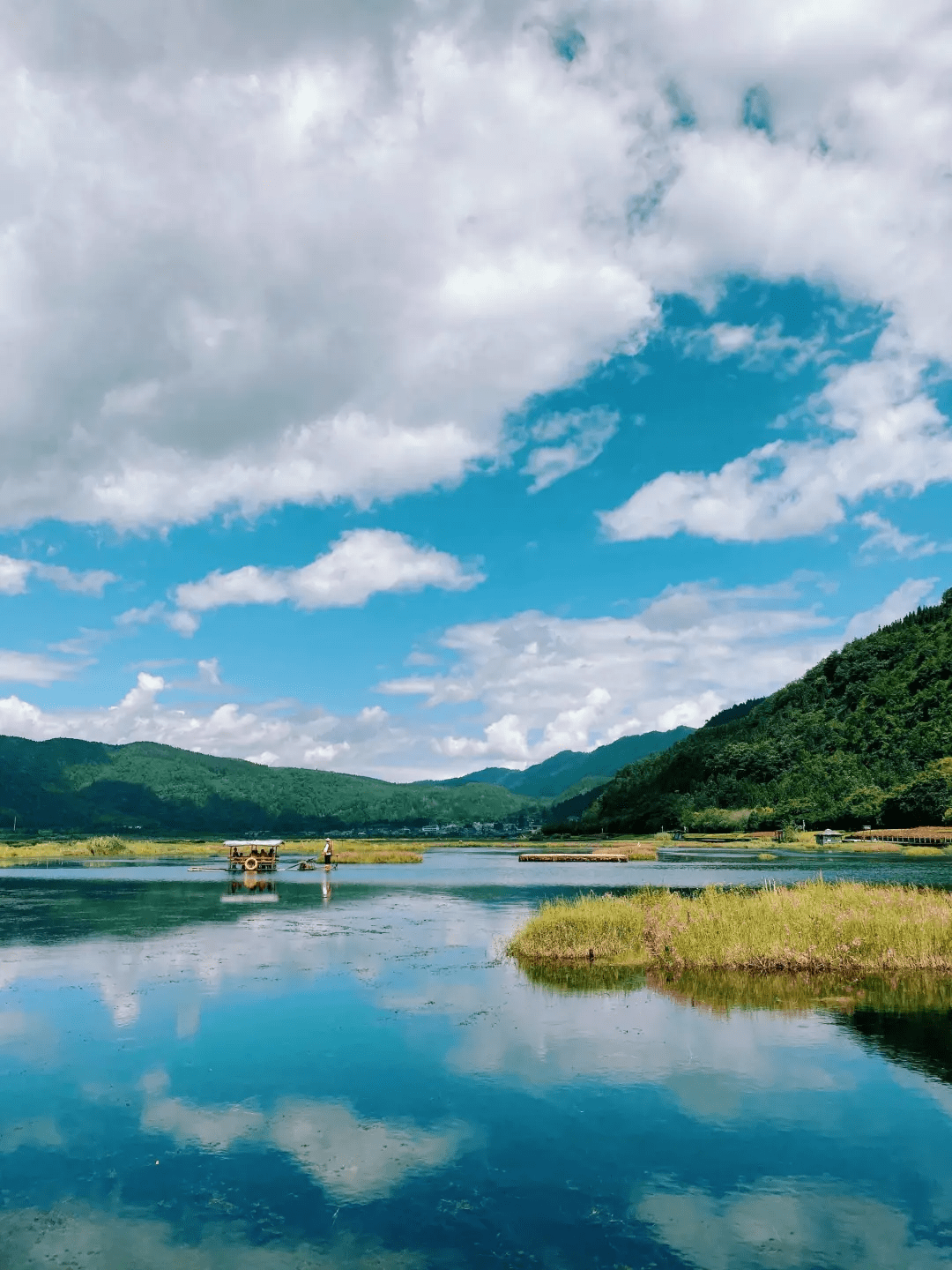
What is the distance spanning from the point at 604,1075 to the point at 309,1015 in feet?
36.0

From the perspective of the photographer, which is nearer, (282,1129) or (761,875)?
(282,1129)

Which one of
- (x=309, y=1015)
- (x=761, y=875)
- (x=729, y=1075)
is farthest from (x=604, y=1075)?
(x=761, y=875)

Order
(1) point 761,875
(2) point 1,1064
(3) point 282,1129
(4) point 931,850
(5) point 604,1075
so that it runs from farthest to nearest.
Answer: (4) point 931,850 → (1) point 761,875 → (2) point 1,1064 → (5) point 604,1075 → (3) point 282,1129

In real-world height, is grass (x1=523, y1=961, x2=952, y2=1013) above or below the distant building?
above

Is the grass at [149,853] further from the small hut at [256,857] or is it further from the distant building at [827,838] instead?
the distant building at [827,838]

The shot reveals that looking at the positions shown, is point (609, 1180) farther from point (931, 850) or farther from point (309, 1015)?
point (931, 850)

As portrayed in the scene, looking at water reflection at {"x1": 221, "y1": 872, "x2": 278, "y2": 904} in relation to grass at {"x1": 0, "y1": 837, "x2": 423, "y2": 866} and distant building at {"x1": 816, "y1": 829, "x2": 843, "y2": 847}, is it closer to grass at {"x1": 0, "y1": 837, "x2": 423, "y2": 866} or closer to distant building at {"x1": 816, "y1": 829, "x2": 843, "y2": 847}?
grass at {"x1": 0, "y1": 837, "x2": 423, "y2": 866}

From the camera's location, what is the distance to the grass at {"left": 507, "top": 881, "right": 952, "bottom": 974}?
1372 inches

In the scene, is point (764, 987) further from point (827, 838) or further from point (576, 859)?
point (827, 838)

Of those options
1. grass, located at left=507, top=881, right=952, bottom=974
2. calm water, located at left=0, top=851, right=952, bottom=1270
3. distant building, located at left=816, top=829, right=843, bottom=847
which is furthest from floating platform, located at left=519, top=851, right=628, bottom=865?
calm water, located at left=0, top=851, right=952, bottom=1270

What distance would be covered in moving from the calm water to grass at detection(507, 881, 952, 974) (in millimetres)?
4688

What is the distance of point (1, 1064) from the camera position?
23.4 metres

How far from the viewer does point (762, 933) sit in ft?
118

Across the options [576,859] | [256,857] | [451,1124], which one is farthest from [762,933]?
[576,859]
